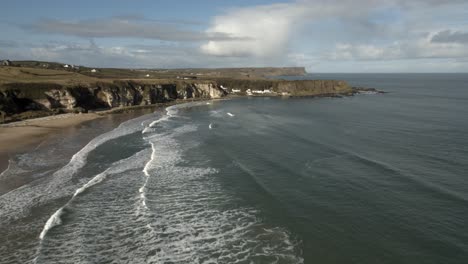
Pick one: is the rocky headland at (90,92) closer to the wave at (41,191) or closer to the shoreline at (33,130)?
the shoreline at (33,130)

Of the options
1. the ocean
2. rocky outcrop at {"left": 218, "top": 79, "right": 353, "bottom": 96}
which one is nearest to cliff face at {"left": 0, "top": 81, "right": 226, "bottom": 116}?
rocky outcrop at {"left": 218, "top": 79, "right": 353, "bottom": 96}

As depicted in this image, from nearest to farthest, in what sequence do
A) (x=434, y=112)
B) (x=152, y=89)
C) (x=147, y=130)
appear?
(x=147, y=130) → (x=434, y=112) → (x=152, y=89)

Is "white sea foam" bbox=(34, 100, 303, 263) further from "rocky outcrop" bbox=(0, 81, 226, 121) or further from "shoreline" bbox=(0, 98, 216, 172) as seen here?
"rocky outcrop" bbox=(0, 81, 226, 121)

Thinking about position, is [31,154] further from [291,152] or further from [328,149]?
[328,149]

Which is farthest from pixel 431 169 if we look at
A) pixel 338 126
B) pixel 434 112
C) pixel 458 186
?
pixel 434 112

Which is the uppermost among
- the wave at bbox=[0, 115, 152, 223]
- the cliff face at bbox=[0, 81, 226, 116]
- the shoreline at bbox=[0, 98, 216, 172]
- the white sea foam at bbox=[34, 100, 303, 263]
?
the cliff face at bbox=[0, 81, 226, 116]

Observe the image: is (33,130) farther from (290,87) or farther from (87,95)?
(290,87)

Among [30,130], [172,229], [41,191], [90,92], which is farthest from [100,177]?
[90,92]

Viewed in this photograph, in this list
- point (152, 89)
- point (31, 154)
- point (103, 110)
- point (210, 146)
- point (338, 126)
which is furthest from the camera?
point (152, 89)

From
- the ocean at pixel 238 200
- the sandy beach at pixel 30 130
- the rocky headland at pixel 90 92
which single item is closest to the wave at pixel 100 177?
the ocean at pixel 238 200
